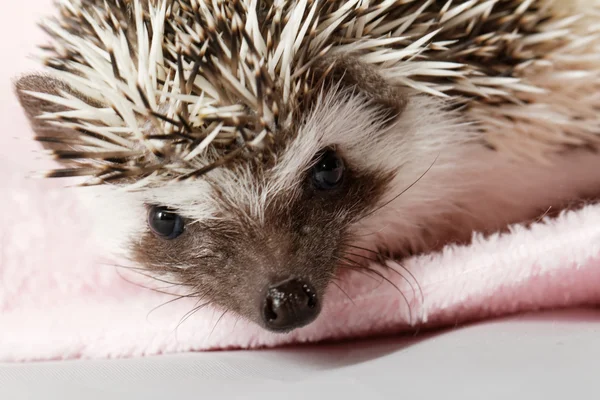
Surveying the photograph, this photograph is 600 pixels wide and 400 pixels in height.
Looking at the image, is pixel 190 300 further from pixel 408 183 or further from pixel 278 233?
pixel 408 183

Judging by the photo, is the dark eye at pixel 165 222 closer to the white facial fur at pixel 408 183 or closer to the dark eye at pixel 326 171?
the white facial fur at pixel 408 183

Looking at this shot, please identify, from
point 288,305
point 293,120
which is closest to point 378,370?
point 288,305

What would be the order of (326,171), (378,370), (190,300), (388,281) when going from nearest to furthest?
1. (378,370)
2. (326,171)
3. (388,281)
4. (190,300)

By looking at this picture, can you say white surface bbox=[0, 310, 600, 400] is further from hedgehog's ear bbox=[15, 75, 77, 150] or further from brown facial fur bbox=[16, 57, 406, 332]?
hedgehog's ear bbox=[15, 75, 77, 150]

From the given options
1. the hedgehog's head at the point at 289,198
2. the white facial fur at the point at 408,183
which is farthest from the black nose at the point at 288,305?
the white facial fur at the point at 408,183

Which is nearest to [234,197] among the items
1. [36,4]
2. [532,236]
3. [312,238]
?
[312,238]

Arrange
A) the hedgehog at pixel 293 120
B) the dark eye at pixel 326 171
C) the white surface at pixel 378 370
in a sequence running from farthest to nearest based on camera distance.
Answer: the dark eye at pixel 326 171 → the hedgehog at pixel 293 120 → the white surface at pixel 378 370
